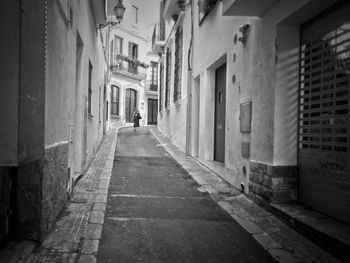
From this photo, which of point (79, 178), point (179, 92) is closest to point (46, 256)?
point (79, 178)

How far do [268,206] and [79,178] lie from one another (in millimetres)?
3888

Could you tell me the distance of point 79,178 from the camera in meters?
7.36

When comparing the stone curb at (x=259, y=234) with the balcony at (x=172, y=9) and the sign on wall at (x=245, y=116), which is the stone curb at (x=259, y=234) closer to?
the sign on wall at (x=245, y=116)

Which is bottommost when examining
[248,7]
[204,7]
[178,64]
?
[248,7]

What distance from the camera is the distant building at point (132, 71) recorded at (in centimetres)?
2961

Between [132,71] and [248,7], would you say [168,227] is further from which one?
[132,71]

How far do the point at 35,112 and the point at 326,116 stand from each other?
11.7ft

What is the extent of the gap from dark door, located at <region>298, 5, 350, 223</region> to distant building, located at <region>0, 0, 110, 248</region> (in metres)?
3.44

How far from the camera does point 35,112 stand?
3029mm

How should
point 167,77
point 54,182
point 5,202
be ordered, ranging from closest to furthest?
point 5,202, point 54,182, point 167,77

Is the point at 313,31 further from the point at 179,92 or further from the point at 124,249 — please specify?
the point at 179,92

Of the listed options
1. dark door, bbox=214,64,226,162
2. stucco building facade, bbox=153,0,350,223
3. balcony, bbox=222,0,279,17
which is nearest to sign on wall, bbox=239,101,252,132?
stucco building facade, bbox=153,0,350,223

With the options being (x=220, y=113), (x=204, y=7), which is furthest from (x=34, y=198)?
(x=204, y=7)

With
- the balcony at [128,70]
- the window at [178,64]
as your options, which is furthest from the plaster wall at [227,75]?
the balcony at [128,70]
